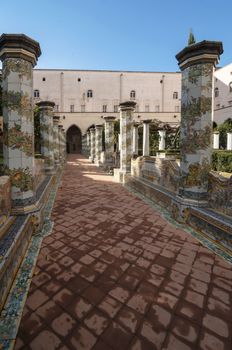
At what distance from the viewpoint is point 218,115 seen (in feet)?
108

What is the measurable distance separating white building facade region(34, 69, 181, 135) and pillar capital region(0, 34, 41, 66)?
36339mm

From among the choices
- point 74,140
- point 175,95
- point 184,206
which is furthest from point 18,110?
point 175,95

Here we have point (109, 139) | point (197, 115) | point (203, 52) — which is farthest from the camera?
point (109, 139)

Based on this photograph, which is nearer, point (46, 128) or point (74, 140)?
point (46, 128)

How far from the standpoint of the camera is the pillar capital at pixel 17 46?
3682 millimetres

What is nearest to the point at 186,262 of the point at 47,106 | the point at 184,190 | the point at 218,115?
the point at 184,190

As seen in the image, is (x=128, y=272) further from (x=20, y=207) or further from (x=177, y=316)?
(x=20, y=207)

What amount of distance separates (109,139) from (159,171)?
7728mm

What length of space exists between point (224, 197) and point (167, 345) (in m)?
3.06

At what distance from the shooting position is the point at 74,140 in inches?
1737

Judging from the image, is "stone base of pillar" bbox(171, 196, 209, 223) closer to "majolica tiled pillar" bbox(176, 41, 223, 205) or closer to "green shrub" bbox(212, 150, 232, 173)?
"majolica tiled pillar" bbox(176, 41, 223, 205)

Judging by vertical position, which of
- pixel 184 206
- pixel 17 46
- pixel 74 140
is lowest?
pixel 184 206

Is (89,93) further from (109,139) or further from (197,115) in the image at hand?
(197,115)

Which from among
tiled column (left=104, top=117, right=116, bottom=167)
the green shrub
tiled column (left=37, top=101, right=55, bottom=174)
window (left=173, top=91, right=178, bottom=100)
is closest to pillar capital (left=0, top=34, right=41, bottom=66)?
tiled column (left=37, top=101, right=55, bottom=174)
